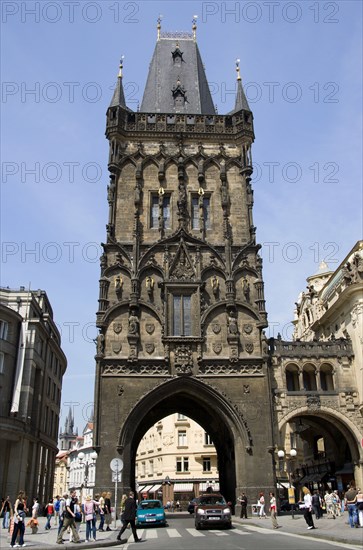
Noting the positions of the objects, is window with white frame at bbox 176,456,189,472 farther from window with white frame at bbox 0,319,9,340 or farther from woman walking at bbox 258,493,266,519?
woman walking at bbox 258,493,266,519

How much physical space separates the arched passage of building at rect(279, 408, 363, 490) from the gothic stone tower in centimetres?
401

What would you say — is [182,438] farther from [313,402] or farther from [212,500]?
[212,500]

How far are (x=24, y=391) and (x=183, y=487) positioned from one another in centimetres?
2348

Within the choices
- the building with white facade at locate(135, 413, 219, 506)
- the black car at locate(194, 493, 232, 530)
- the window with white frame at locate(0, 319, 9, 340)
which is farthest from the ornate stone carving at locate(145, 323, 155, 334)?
the building with white facade at locate(135, 413, 219, 506)

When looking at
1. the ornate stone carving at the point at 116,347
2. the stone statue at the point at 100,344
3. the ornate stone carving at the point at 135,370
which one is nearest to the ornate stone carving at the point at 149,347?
the ornate stone carving at the point at 135,370

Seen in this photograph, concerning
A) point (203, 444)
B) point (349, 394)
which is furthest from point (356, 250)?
point (203, 444)

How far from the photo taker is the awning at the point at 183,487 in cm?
5338

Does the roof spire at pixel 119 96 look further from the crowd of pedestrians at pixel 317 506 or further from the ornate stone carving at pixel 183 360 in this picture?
the crowd of pedestrians at pixel 317 506

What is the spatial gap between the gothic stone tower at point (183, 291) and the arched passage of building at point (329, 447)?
401 centimetres

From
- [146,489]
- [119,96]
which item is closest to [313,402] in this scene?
[119,96]

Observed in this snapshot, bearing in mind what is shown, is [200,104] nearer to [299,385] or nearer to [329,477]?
[299,385]

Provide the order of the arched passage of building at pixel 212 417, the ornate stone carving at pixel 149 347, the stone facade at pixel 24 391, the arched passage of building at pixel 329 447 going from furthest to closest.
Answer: the stone facade at pixel 24 391
the arched passage of building at pixel 329 447
the ornate stone carving at pixel 149 347
the arched passage of building at pixel 212 417

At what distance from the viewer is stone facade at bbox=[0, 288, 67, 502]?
118 ft

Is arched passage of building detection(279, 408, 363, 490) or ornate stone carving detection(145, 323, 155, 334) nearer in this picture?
ornate stone carving detection(145, 323, 155, 334)
